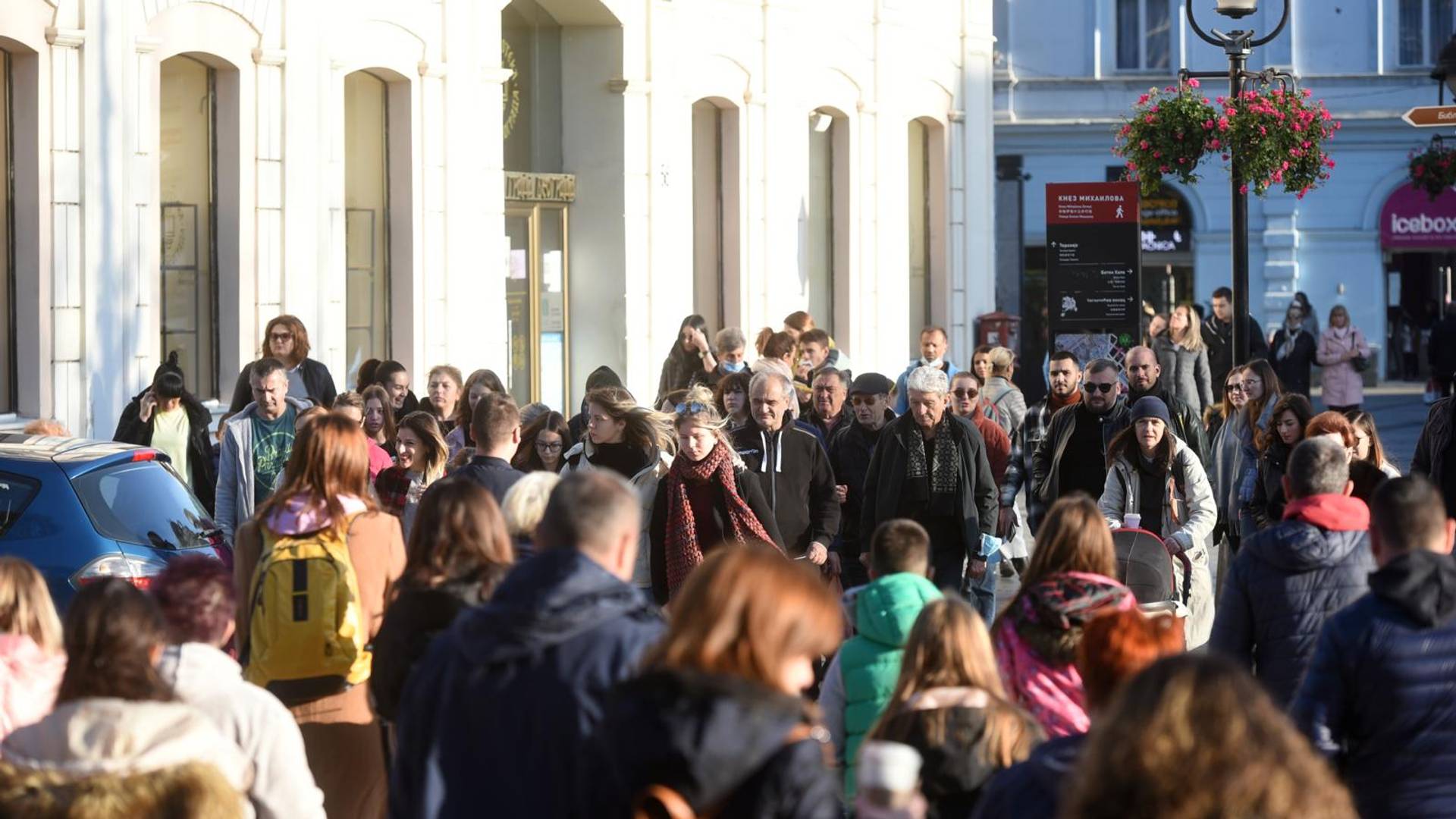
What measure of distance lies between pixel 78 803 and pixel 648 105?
16215 millimetres

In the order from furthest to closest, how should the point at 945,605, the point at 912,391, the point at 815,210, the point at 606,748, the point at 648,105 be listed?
the point at 815,210 < the point at 648,105 < the point at 912,391 < the point at 945,605 < the point at 606,748

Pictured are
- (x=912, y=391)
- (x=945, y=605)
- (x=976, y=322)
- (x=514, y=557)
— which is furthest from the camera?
(x=976, y=322)

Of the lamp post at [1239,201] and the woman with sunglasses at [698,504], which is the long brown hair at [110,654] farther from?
the lamp post at [1239,201]

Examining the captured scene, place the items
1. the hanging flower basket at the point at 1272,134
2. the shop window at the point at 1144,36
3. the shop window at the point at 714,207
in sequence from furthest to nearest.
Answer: the shop window at the point at 1144,36, the shop window at the point at 714,207, the hanging flower basket at the point at 1272,134

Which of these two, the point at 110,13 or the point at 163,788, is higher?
the point at 110,13

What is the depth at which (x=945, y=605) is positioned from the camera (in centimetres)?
526

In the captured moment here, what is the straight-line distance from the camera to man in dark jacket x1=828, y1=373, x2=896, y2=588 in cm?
1118

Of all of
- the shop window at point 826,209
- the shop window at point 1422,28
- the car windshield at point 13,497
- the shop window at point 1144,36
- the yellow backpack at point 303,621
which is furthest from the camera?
the shop window at point 1144,36

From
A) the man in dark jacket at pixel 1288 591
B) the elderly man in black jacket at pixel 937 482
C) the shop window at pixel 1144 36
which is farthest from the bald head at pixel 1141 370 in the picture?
the shop window at pixel 1144 36

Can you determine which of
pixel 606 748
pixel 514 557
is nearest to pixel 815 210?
pixel 514 557

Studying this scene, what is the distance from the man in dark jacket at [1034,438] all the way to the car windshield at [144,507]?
4051 millimetres

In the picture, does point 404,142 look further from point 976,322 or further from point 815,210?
point 976,322

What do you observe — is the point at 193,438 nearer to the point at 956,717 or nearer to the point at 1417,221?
the point at 956,717

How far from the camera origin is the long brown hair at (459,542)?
5848mm
